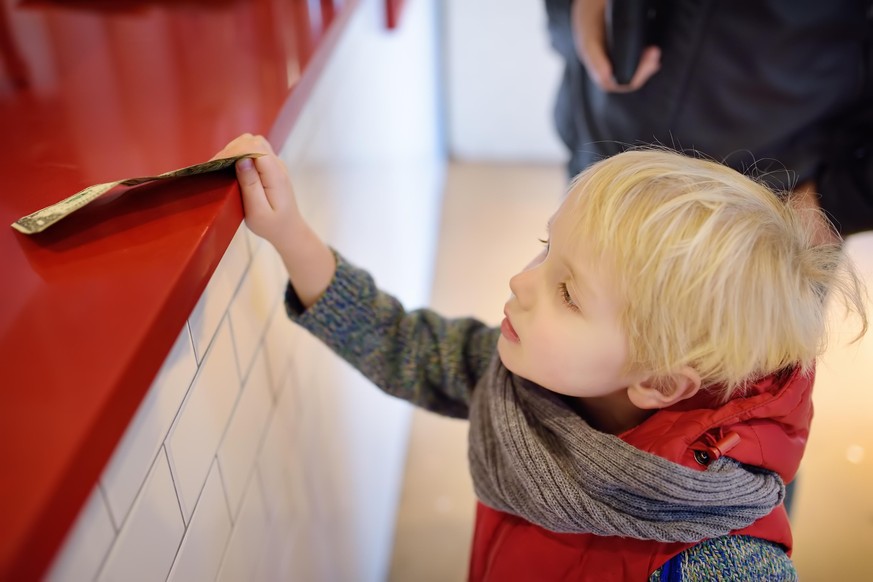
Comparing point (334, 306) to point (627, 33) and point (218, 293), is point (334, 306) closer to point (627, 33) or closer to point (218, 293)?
point (218, 293)

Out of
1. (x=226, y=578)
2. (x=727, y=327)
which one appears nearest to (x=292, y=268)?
(x=226, y=578)

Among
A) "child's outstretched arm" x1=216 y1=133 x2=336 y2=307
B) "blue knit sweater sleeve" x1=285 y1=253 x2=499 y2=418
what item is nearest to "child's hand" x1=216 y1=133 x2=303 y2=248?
"child's outstretched arm" x1=216 y1=133 x2=336 y2=307

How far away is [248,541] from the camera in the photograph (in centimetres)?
64

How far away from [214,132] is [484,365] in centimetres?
35

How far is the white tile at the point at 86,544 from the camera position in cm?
36

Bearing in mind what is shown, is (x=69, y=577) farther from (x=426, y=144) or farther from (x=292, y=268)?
(x=426, y=144)

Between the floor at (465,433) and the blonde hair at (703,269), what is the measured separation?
0.15 m

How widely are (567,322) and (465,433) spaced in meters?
1.15

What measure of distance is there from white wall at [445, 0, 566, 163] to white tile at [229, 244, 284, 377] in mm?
1724

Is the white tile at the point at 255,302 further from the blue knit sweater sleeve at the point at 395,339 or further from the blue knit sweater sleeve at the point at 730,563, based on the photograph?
the blue knit sweater sleeve at the point at 730,563

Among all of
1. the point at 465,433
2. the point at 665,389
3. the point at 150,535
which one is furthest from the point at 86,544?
the point at 465,433

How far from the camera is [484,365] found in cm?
76

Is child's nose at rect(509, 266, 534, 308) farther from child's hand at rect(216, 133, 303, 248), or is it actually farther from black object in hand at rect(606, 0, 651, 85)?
black object in hand at rect(606, 0, 651, 85)

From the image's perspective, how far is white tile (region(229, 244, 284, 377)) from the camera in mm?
619
